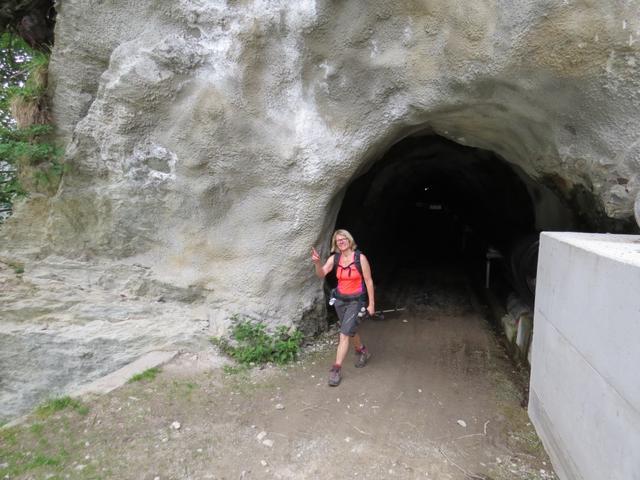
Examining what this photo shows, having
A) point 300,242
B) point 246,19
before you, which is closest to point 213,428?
point 300,242

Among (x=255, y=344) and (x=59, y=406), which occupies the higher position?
(x=255, y=344)

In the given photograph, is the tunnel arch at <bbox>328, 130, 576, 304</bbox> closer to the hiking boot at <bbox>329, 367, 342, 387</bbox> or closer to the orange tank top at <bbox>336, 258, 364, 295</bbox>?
the orange tank top at <bbox>336, 258, 364, 295</bbox>

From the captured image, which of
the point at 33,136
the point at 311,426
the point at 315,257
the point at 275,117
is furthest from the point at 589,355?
the point at 33,136

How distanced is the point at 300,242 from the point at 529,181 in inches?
169

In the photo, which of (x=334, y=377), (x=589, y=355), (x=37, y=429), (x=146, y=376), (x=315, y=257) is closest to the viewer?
(x=589, y=355)

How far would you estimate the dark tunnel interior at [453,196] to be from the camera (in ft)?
27.1

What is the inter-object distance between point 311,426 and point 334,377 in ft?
2.45

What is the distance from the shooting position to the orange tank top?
4.29m

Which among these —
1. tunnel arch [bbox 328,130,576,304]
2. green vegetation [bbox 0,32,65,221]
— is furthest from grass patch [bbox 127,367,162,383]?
tunnel arch [bbox 328,130,576,304]

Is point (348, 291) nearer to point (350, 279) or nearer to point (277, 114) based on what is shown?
point (350, 279)

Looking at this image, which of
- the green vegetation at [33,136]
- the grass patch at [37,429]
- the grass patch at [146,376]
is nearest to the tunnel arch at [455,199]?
the grass patch at [146,376]

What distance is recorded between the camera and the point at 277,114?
4.48 meters

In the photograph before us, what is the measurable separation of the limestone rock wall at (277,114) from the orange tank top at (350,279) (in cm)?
74

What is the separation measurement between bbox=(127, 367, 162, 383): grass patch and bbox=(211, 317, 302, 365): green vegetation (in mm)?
738
